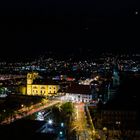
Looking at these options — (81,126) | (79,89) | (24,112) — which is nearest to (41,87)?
(79,89)

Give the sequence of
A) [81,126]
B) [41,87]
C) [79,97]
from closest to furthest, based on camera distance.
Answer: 1. [81,126]
2. [79,97]
3. [41,87]

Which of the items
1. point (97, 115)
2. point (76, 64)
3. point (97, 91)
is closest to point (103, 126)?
point (97, 115)

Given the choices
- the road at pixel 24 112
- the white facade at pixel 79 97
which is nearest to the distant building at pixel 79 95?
the white facade at pixel 79 97

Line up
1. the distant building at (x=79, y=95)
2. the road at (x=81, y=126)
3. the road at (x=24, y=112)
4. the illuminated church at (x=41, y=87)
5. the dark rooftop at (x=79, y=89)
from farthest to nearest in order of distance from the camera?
the illuminated church at (x=41, y=87)
the dark rooftop at (x=79, y=89)
the distant building at (x=79, y=95)
the road at (x=24, y=112)
the road at (x=81, y=126)

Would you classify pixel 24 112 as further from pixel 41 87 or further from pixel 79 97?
pixel 41 87

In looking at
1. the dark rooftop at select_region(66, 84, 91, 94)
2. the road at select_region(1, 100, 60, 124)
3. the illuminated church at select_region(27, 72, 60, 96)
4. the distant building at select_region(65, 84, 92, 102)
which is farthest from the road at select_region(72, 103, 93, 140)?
the illuminated church at select_region(27, 72, 60, 96)

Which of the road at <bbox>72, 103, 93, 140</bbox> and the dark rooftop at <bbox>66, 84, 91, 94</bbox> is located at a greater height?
the dark rooftop at <bbox>66, 84, 91, 94</bbox>

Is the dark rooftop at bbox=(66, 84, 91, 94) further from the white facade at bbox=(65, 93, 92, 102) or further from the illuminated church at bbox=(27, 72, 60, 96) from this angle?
the illuminated church at bbox=(27, 72, 60, 96)

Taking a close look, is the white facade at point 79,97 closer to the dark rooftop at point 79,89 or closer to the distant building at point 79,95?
the distant building at point 79,95

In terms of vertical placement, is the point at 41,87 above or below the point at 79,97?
above

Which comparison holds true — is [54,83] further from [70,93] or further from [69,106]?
[69,106]

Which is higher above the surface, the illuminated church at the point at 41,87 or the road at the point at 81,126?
the illuminated church at the point at 41,87
